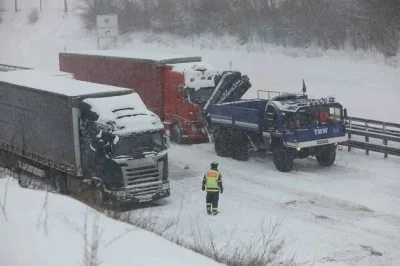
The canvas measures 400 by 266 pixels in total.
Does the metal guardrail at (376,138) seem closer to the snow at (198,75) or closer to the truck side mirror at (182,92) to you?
the snow at (198,75)

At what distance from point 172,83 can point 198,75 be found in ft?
3.98

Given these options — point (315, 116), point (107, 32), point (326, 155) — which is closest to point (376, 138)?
point (326, 155)

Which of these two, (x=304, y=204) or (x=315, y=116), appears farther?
(x=315, y=116)

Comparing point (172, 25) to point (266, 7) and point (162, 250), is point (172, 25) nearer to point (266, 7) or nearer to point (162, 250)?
point (266, 7)

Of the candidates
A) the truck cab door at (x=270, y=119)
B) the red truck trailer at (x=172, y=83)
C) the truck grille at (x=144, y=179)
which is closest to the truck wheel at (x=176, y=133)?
the red truck trailer at (x=172, y=83)

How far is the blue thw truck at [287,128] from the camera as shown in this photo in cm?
1981

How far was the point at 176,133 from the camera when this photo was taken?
2533cm

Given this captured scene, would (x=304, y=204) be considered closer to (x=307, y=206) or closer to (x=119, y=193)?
(x=307, y=206)

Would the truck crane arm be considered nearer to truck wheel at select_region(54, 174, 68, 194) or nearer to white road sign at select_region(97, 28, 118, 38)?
truck wheel at select_region(54, 174, 68, 194)

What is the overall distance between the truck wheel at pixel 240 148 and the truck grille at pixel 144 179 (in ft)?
18.9

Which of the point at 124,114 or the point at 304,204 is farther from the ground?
the point at 124,114

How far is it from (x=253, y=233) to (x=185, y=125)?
1070 cm

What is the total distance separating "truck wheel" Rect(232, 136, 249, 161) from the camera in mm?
21938

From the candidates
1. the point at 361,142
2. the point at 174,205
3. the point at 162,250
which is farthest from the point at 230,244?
the point at 361,142
